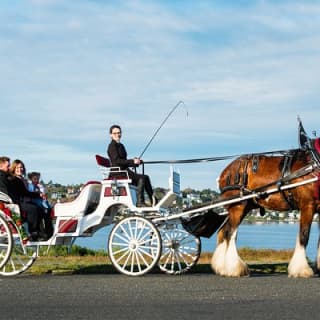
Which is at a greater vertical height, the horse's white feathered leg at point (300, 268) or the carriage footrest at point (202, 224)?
the carriage footrest at point (202, 224)

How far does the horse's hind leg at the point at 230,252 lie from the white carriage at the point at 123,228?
528mm

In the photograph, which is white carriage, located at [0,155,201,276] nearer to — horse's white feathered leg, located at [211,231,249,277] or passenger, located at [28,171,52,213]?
passenger, located at [28,171,52,213]

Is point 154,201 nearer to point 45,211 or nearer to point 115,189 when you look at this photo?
point 115,189

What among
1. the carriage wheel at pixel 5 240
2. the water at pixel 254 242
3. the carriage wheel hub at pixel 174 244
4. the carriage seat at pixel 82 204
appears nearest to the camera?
the carriage wheel at pixel 5 240

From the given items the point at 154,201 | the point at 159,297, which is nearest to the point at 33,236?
the point at 154,201

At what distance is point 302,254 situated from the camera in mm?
12312

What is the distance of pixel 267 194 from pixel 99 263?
4.43m

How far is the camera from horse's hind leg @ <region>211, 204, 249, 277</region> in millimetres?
12562

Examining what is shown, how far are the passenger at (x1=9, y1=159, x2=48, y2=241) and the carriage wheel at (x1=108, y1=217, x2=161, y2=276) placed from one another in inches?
58.2

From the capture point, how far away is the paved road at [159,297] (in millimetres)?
8148

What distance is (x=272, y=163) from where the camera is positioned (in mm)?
13469

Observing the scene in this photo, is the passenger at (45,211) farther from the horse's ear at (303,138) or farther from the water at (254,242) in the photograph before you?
the horse's ear at (303,138)

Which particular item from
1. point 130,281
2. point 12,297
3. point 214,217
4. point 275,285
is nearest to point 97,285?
point 130,281

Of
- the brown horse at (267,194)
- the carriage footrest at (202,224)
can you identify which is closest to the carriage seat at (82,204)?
the carriage footrest at (202,224)
